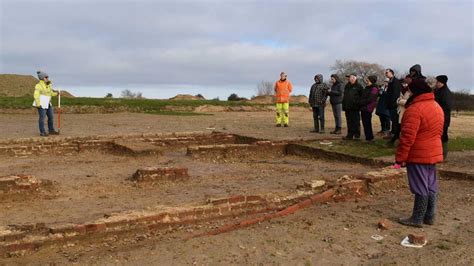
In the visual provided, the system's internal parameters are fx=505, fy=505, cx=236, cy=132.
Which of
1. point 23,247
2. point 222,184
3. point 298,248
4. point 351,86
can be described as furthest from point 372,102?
point 23,247

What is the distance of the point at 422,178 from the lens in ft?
20.4

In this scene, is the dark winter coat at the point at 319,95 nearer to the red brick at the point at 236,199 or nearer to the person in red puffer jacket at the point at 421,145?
the person in red puffer jacket at the point at 421,145

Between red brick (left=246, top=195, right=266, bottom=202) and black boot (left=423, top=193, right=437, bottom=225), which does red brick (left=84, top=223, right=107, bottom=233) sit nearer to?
red brick (left=246, top=195, right=266, bottom=202)

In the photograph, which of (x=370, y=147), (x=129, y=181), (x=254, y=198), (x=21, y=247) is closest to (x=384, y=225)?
(x=254, y=198)

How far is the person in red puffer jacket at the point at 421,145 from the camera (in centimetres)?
611

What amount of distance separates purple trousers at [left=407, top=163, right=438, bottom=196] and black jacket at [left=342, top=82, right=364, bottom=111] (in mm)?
6458

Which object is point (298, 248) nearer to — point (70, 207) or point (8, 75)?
point (70, 207)

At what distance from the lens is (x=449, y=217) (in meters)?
6.79

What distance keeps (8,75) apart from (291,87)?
140 feet

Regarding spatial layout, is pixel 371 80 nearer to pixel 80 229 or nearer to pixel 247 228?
pixel 247 228

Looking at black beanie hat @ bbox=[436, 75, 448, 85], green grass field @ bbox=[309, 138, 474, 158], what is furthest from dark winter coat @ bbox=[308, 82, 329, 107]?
black beanie hat @ bbox=[436, 75, 448, 85]

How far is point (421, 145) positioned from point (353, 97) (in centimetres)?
670

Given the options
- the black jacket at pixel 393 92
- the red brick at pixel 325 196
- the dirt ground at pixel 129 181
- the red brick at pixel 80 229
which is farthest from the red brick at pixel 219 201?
the black jacket at pixel 393 92

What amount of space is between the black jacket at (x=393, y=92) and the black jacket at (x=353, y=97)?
73 cm
